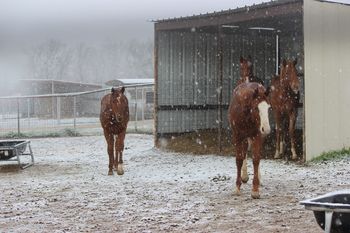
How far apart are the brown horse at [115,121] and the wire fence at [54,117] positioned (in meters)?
8.56

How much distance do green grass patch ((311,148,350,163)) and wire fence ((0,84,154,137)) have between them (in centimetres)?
869

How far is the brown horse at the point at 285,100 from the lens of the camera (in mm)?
12461

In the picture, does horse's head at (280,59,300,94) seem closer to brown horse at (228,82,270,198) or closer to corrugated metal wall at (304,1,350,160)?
corrugated metal wall at (304,1,350,160)

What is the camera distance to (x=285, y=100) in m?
12.9

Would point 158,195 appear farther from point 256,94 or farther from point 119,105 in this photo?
point 119,105

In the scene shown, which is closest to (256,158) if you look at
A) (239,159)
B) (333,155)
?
(239,159)

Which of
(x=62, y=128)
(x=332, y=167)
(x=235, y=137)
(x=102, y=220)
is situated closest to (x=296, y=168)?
(x=332, y=167)

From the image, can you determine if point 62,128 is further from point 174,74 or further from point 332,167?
point 332,167

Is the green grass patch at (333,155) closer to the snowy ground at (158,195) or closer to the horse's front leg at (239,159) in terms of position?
the snowy ground at (158,195)

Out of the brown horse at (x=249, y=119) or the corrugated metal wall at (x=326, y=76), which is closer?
the brown horse at (x=249, y=119)

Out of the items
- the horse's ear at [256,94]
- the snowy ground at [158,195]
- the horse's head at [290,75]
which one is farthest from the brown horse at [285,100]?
the horse's ear at [256,94]

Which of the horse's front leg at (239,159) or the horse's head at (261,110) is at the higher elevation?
the horse's head at (261,110)

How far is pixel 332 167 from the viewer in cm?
1132

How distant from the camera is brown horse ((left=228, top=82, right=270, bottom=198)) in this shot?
8.45 m
